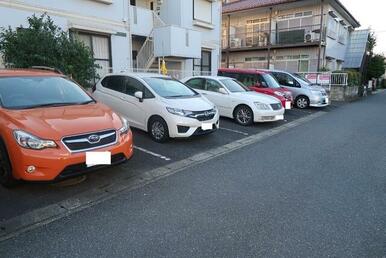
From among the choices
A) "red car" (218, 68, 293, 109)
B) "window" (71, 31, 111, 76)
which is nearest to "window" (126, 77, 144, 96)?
"window" (71, 31, 111, 76)

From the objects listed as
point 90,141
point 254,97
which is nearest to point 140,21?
point 254,97

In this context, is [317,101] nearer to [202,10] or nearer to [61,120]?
[202,10]

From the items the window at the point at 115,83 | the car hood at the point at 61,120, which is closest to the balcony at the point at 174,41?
the window at the point at 115,83

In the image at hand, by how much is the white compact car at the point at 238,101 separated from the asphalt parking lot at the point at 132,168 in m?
0.32

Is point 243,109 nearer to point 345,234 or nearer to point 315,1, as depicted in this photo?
point 345,234

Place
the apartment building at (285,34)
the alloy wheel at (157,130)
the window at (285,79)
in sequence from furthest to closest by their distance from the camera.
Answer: the apartment building at (285,34)
the window at (285,79)
the alloy wheel at (157,130)

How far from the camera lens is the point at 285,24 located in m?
22.5

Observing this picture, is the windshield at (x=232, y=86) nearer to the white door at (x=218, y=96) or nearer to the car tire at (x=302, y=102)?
the white door at (x=218, y=96)

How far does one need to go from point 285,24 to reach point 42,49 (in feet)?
64.2

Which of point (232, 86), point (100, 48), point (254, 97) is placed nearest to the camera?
point (254, 97)

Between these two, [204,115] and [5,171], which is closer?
[5,171]

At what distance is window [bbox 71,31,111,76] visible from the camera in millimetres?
11137

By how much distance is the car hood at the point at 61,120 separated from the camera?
357cm

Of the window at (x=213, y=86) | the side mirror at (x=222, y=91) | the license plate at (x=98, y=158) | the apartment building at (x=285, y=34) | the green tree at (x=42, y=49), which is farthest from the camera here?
the apartment building at (x=285, y=34)
